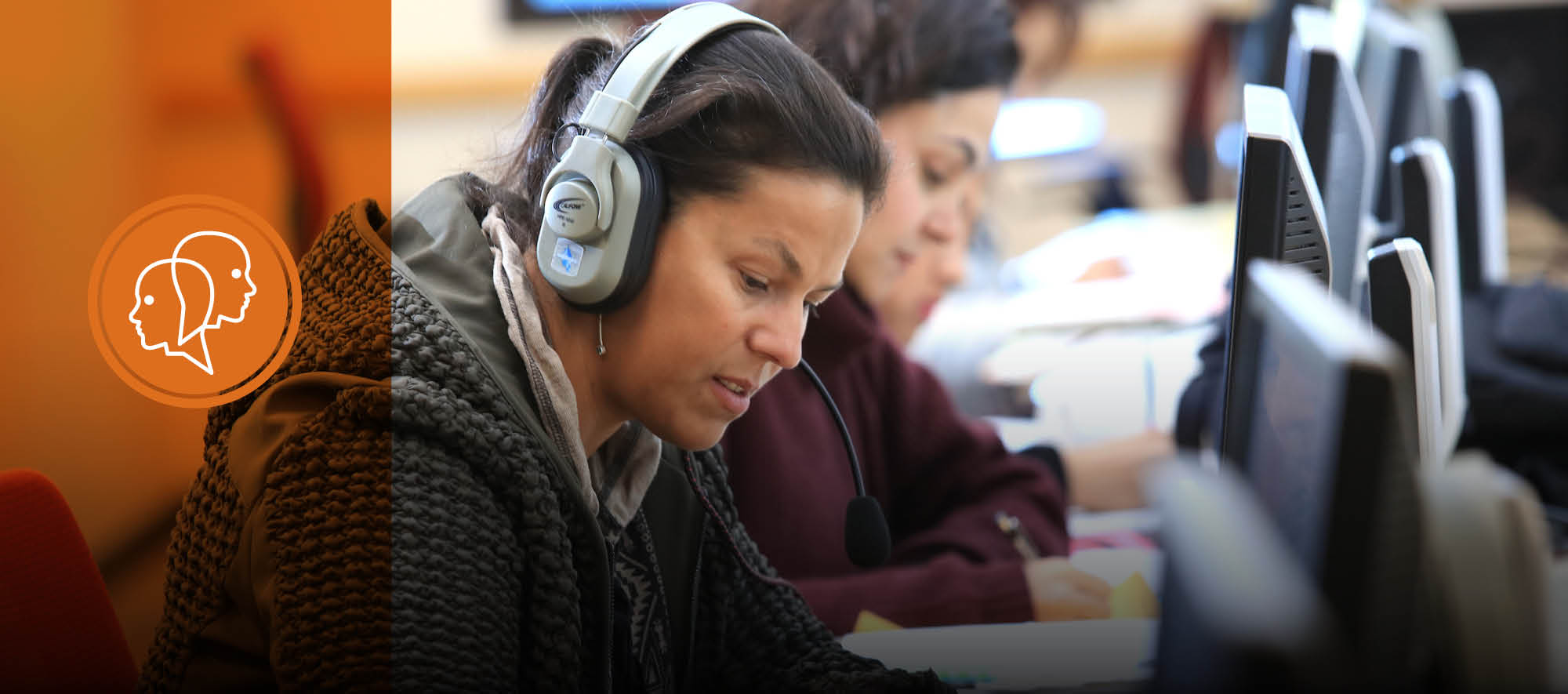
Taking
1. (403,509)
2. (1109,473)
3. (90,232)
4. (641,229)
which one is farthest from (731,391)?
(1109,473)

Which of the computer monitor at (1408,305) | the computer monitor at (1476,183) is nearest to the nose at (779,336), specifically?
the computer monitor at (1408,305)

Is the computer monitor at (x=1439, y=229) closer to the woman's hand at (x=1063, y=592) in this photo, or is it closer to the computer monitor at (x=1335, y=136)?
the computer monitor at (x=1335, y=136)

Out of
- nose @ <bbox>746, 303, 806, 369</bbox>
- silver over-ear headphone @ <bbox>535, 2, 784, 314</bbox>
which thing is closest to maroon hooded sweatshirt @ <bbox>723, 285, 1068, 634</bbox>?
nose @ <bbox>746, 303, 806, 369</bbox>

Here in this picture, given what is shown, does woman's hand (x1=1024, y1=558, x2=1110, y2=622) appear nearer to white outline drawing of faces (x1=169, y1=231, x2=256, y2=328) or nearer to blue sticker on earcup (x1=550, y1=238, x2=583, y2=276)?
blue sticker on earcup (x1=550, y1=238, x2=583, y2=276)

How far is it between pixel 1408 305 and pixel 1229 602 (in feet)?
Answer: 1.61

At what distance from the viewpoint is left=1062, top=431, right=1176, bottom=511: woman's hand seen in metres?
1.66

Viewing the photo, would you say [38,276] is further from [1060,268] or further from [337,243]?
[1060,268]

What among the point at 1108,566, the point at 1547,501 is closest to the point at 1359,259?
the point at 1108,566

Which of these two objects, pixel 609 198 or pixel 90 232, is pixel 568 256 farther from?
pixel 90 232

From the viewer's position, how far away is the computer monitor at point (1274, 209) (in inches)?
29.0

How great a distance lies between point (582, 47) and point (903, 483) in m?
0.80

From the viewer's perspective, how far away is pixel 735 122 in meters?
0.85

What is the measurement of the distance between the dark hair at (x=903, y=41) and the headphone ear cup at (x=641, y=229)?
0.57 metres

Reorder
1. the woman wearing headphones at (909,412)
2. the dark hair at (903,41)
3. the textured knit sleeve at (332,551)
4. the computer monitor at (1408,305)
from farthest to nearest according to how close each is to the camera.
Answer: the dark hair at (903,41) → the woman wearing headphones at (909,412) → the computer monitor at (1408,305) → the textured knit sleeve at (332,551)
